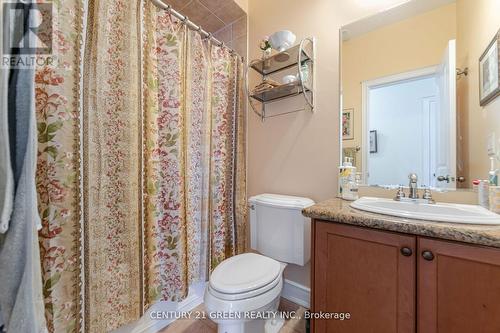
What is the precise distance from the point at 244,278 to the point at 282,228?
1.34 feet

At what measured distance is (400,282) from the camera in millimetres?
723

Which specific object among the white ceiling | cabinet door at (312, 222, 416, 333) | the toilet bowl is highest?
the white ceiling

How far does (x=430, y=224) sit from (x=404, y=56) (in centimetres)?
91

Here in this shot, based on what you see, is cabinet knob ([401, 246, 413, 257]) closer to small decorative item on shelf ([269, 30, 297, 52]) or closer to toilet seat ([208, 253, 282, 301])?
toilet seat ([208, 253, 282, 301])

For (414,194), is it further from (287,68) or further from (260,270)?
(287,68)

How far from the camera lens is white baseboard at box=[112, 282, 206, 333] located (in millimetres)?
1172

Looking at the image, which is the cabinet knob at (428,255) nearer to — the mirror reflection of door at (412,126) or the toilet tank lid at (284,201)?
the mirror reflection of door at (412,126)

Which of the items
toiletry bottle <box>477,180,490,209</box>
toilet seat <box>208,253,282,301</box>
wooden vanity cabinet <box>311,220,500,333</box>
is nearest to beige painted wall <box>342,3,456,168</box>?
toiletry bottle <box>477,180,490,209</box>

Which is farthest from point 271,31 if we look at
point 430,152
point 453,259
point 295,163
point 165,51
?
point 453,259

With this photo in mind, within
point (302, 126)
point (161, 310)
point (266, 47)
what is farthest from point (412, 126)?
point (161, 310)

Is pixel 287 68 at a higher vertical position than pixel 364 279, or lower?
higher

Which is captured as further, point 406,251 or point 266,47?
point 266,47

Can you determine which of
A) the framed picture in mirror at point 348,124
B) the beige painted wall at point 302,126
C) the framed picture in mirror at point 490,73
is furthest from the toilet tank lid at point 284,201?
the framed picture in mirror at point 490,73

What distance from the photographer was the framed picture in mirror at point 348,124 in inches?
49.8
